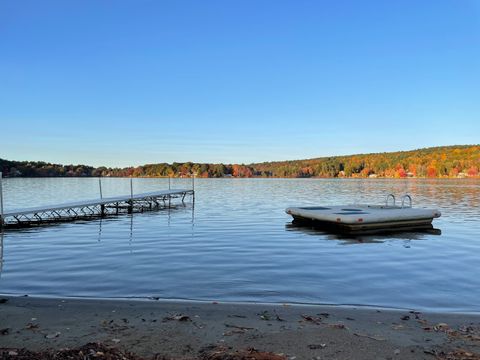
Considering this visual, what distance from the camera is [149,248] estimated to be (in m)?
15.2

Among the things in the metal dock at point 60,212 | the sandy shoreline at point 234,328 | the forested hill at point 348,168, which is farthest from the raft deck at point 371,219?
the forested hill at point 348,168

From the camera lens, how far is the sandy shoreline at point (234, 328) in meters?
5.21

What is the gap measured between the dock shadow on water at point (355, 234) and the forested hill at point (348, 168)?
5156 inches

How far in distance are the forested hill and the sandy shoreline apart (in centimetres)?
14328

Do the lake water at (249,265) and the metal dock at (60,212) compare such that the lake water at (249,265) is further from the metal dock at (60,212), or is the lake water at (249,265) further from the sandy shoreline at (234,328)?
the metal dock at (60,212)

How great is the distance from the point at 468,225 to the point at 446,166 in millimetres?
145804

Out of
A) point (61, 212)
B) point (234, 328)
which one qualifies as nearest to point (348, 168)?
point (61, 212)

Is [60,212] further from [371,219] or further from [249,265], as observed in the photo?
[249,265]

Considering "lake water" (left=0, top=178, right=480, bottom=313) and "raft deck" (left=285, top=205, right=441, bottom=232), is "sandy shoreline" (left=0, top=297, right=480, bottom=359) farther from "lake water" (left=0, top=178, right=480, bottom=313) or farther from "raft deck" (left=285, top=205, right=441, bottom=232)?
"raft deck" (left=285, top=205, right=441, bottom=232)

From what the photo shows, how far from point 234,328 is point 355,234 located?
14.7m

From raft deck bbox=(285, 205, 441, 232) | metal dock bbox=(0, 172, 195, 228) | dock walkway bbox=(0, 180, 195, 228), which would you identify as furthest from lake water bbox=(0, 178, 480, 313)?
dock walkway bbox=(0, 180, 195, 228)

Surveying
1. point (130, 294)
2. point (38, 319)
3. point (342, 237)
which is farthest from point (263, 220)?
point (38, 319)

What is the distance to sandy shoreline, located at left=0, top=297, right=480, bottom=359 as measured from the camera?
521 cm

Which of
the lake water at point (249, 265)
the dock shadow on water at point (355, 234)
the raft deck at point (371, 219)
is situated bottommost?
the dock shadow on water at point (355, 234)
